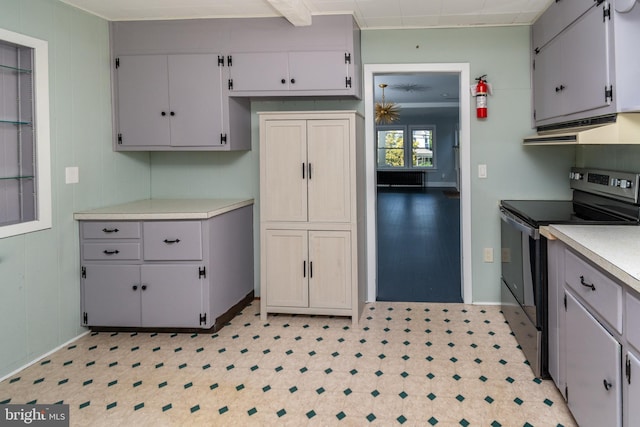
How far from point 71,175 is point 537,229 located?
9.44 ft

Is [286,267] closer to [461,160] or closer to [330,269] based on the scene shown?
[330,269]

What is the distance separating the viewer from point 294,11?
2.99 m

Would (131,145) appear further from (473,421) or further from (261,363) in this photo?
(473,421)

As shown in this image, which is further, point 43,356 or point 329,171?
point 329,171

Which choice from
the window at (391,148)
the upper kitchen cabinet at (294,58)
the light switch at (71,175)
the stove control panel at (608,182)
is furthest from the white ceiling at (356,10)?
the window at (391,148)

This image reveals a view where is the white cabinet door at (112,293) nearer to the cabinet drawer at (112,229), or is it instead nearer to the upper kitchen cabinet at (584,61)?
the cabinet drawer at (112,229)

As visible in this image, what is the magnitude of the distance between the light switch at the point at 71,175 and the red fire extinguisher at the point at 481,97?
2971mm

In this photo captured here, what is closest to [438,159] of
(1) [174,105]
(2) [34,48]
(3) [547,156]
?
(3) [547,156]

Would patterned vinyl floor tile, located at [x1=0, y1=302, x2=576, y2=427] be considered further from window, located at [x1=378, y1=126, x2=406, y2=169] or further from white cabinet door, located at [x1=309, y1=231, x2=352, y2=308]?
window, located at [x1=378, y1=126, x2=406, y2=169]

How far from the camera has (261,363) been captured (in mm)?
2703

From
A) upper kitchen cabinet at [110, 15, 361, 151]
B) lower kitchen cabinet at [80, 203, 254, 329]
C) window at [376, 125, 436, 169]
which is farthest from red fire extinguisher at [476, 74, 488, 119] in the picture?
window at [376, 125, 436, 169]

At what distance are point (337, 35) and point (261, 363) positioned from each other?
7.54 feet

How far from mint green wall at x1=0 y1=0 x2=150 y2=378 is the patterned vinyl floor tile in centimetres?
21

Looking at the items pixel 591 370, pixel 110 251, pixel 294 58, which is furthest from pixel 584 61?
pixel 110 251
